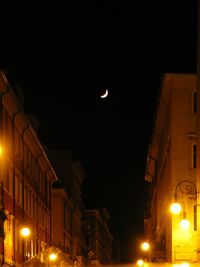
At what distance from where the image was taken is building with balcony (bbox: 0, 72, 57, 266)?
35062 millimetres

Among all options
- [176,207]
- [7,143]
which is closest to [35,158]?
[7,143]

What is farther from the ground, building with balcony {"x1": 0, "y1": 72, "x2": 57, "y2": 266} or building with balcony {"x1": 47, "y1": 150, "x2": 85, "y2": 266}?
building with balcony {"x1": 47, "y1": 150, "x2": 85, "y2": 266}

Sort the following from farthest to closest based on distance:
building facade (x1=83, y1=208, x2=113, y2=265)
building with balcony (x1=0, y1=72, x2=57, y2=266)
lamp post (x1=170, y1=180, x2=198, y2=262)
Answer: building facade (x1=83, y1=208, x2=113, y2=265) → building with balcony (x1=0, y1=72, x2=57, y2=266) → lamp post (x1=170, y1=180, x2=198, y2=262)

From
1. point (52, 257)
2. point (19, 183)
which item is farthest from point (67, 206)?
point (19, 183)

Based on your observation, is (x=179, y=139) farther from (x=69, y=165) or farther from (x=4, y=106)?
(x=69, y=165)

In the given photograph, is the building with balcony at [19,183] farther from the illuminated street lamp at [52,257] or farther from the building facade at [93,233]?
the building facade at [93,233]

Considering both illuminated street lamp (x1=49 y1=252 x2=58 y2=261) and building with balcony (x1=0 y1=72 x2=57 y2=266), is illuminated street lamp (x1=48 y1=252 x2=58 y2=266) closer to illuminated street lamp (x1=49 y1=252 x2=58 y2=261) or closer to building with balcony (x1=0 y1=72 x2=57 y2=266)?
illuminated street lamp (x1=49 y1=252 x2=58 y2=261)

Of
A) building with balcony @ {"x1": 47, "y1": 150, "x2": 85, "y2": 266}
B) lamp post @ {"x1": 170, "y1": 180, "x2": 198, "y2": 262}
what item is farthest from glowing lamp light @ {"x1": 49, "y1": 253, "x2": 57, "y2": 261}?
lamp post @ {"x1": 170, "y1": 180, "x2": 198, "y2": 262}

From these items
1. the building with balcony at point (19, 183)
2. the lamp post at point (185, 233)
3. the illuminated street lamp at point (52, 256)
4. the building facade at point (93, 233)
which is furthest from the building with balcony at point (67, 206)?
the lamp post at point (185, 233)

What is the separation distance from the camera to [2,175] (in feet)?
114

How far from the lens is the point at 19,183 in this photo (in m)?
41.4

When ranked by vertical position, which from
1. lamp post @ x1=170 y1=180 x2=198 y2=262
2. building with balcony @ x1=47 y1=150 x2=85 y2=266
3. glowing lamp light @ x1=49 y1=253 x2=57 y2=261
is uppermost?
building with balcony @ x1=47 y1=150 x2=85 y2=266

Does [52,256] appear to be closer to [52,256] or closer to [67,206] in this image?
[52,256]

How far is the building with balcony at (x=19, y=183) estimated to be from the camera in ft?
115
